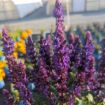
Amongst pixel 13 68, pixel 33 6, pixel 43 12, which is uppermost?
pixel 13 68

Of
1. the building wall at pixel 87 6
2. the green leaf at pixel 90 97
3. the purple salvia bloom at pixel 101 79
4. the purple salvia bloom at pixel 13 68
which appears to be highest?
the purple salvia bloom at pixel 13 68

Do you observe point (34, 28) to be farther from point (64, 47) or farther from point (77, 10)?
point (64, 47)

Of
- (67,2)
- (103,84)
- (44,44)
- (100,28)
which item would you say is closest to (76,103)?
(103,84)

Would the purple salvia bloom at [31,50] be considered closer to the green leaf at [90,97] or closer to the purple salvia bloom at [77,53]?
the purple salvia bloom at [77,53]

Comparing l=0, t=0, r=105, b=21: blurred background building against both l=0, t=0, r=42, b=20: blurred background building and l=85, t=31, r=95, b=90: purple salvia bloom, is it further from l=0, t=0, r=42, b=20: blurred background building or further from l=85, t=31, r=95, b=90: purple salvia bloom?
l=85, t=31, r=95, b=90: purple salvia bloom

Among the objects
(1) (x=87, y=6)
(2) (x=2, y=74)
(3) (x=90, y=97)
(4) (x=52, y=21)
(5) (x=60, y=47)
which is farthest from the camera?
(1) (x=87, y=6)

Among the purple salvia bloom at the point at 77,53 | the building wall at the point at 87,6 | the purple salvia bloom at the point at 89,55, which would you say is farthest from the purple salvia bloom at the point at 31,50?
the building wall at the point at 87,6

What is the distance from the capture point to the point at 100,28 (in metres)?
13.7

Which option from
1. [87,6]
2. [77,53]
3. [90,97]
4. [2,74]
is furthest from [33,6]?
[77,53]

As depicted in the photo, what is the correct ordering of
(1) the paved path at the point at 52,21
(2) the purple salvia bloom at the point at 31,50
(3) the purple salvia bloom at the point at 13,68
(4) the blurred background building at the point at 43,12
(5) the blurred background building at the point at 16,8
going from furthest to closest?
(5) the blurred background building at the point at 16,8 < (4) the blurred background building at the point at 43,12 < (1) the paved path at the point at 52,21 < (2) the purple salvia bloom at the point at 31,50 < (3) the purple salvia bloom at the point at 13,68

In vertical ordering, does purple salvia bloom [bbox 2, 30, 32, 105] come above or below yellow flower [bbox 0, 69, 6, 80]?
above

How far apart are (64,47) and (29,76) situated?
0.70 meters

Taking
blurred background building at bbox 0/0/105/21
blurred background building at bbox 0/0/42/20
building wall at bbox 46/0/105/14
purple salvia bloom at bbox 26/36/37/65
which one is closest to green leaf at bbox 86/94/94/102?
purple salvia bloom at bbox 26/36/37/65

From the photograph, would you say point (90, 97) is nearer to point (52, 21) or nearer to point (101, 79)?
point (101, 79)
